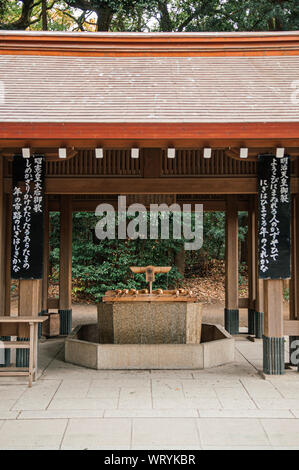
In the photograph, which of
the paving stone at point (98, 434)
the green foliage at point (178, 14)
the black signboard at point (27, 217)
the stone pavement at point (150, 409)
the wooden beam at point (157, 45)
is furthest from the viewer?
the green foliage at point (178, 14)

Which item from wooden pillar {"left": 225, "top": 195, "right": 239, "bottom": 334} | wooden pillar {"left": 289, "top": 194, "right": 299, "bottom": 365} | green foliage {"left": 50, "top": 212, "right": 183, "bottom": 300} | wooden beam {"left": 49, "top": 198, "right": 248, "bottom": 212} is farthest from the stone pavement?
green foliage {"left": 50, "top": 212, "right": 183, "bottom": 300}

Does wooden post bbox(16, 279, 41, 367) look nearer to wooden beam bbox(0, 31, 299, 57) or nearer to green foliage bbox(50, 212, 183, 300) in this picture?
wooden beam bbox(0, 31, 299, 57)

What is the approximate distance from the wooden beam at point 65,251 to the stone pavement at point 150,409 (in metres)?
2.45

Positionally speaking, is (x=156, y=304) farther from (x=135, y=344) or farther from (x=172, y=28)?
(x=172, y=28)

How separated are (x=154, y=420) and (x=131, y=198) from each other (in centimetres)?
448

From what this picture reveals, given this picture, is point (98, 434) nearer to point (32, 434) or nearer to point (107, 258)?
point (32, 434)

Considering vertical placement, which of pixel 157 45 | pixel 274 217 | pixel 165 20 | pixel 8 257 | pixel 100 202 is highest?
pixel 165 20

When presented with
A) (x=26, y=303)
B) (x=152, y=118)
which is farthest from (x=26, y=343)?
(x=152, y=118)

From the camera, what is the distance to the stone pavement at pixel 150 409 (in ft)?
11.8

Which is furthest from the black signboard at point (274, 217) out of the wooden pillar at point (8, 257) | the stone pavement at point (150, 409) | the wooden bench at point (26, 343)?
the wooden pillar at point (8, 257)

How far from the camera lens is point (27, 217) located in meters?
5.82

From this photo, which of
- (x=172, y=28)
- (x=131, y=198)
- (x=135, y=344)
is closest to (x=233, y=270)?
(x=131, y=198)

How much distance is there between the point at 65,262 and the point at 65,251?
0.74 ft

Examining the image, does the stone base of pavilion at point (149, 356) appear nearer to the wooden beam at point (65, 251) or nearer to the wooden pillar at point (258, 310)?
the wooden pillar at point (258, 310)
